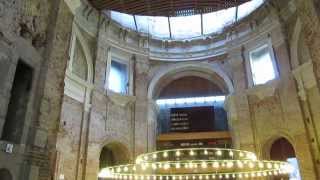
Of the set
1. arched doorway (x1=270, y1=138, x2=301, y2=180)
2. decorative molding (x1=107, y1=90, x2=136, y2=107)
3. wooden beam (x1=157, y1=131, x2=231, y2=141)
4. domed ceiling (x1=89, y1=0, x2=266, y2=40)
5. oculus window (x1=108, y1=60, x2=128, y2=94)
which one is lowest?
arched doorway (x1=270, y1=138, x2=301, y2=180)

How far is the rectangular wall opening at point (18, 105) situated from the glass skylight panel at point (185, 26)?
36.0 feet

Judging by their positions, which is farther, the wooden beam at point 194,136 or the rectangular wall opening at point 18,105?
the wooden beam at point 194,136

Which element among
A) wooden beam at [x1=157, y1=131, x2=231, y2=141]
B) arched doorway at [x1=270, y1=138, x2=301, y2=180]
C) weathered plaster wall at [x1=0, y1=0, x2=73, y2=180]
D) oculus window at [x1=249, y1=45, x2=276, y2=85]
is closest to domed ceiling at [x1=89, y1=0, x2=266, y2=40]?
oculus window at [x1=249, y1=45, x2=276, y2=85]

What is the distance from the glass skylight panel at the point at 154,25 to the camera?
635 inches

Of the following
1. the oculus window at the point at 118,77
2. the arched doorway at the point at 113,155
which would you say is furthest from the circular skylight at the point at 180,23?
the arched doorway at the point at 113,155

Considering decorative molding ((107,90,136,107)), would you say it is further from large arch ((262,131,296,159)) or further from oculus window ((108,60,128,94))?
large arch ((262,131,296,159))

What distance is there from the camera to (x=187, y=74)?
52.6ft

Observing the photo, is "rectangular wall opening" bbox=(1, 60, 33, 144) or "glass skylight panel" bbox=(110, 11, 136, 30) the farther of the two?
"glass skylight panel" bbox=(110, 11, 136, 30)

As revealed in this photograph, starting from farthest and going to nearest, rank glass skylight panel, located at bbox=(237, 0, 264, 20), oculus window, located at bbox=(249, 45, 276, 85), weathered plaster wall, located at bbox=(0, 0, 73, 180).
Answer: glass skylight panel, located at bbox=(237, 0, 264, 20) < oculus window, located at bbox=(249, 45, 276, 85) < weathered plaster wall, located at bbox=(0, 0, 73, 180)

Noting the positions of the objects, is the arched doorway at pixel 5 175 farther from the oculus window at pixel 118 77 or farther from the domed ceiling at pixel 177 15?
the domed ceiling at pixel 177 15

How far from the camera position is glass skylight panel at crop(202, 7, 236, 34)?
50.7 ft

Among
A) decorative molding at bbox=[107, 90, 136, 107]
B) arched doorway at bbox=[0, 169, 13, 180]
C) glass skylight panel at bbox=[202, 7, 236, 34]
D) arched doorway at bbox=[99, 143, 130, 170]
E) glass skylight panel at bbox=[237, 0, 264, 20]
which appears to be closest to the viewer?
arched doorway at bbox=[0, 169, 13, 180]

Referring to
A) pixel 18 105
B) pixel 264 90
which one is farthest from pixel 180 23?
pixel 18 105

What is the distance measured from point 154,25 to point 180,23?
155 cm
